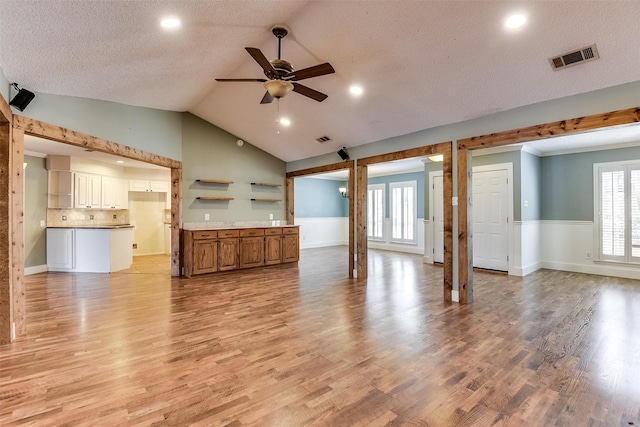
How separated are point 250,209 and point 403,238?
5.07m

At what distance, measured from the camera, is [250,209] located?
23.7 feet

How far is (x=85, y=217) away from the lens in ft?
23.9

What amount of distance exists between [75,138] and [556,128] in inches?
222

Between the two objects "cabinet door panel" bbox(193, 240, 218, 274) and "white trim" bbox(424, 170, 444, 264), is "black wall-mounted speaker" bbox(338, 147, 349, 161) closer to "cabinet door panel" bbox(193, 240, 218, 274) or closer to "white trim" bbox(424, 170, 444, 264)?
"white trim" bbox(424, 170, 444, 264)

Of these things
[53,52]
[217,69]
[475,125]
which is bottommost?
[475,125]

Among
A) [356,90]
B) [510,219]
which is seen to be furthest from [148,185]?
[510,219]

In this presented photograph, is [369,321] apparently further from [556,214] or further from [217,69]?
[556,214]

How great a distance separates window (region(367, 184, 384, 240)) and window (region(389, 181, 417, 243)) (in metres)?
0.45

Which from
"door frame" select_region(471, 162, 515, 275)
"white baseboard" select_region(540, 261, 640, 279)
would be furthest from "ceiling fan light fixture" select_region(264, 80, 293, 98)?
"white baseboard" select_region(540, 261, 640, 279)

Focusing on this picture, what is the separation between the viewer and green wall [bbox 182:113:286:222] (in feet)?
20.4

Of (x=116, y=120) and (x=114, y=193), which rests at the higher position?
(x=116, y=120)

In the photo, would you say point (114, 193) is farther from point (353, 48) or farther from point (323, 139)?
point (353, 48)

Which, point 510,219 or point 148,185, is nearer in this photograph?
point 510,219

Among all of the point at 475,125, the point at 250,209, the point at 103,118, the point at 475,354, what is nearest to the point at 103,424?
the point at 475,354
